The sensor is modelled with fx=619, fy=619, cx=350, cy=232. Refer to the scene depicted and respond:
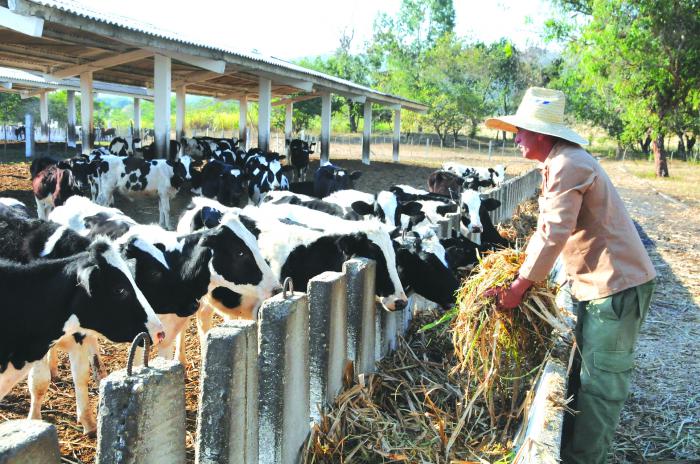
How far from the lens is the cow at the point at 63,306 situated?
3.75 m

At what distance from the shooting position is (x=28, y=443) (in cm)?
163

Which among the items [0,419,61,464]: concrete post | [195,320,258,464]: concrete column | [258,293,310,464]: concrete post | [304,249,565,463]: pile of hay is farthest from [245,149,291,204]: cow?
[0,419,61,464]: concrete post

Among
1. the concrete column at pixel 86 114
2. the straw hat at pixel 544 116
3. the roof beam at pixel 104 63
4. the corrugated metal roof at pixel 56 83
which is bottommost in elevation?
the straw hat at pixel 544 116

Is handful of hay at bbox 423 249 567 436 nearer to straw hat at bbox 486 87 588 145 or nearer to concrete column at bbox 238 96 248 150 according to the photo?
straw hat at bbox 486 87 588 145

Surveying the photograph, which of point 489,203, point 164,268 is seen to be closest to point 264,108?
point 489,203

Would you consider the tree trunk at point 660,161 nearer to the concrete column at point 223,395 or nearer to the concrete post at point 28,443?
the concrete column at point 223,395

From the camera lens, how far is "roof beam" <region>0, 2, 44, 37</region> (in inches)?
378

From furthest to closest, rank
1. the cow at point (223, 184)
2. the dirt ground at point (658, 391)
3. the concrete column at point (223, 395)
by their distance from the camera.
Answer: the cow at point (223, 184) → the dirt ground at point (658, 391) → the concrete column at point (223, 395)

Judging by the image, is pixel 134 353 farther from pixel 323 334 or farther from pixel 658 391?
pixel 658 391

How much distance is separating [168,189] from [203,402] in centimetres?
1207

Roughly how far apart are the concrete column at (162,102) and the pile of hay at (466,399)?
1165cm

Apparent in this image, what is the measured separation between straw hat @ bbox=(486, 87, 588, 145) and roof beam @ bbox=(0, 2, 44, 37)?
28.5 feet

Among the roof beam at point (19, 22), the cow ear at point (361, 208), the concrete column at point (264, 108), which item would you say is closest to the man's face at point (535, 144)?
the cow ear at point (361, 208)

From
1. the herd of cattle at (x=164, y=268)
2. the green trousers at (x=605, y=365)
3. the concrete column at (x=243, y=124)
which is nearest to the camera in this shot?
the green trousers at (x=605, y=365)
